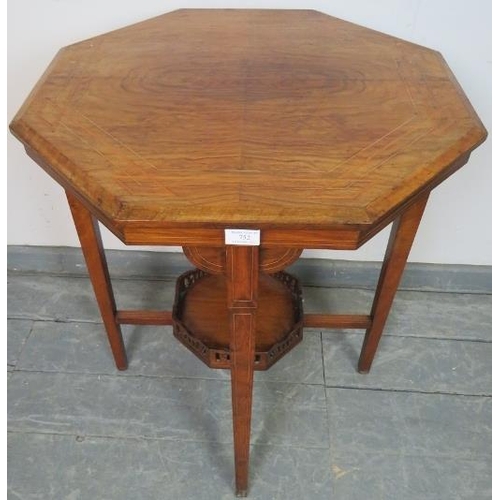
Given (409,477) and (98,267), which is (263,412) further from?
(98,267)

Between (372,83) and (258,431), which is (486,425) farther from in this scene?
(372,83)

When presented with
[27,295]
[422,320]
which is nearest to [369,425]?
[422,320]

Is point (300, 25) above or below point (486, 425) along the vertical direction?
above

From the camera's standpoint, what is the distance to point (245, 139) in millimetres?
795

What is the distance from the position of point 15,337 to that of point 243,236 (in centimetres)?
101

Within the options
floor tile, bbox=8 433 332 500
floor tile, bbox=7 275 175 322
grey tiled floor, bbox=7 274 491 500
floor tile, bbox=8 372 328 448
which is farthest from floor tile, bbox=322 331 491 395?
floor tile, bbox=7 275 175 322

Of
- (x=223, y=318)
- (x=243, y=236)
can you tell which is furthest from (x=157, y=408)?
(x=243, y=236)

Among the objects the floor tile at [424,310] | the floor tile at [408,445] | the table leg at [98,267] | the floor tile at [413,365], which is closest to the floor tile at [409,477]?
the floor tile at [408,445]

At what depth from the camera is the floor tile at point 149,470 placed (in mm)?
1156

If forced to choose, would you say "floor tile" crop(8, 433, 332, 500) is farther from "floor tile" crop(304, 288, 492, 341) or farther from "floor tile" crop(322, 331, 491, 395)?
"floor tile" crop(304, 288, 492, 341)

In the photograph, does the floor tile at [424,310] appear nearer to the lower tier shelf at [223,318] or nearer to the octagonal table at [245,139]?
the lower tier shelf at [223,318]

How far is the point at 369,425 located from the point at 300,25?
0.87 m

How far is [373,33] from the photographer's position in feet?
3.52

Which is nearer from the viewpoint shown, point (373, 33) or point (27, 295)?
point (373, 33)
